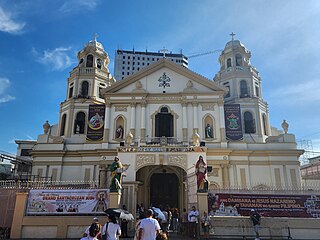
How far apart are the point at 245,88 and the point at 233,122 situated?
6.01 metres

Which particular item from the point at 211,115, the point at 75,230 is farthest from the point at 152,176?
the point at 75,230

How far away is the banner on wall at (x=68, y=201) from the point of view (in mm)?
14688

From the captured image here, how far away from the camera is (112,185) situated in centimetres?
1499

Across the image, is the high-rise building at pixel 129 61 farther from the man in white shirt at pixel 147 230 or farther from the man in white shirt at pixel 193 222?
the man in white shirt at pixel 147 230

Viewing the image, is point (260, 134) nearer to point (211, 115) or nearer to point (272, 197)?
point (211, 115)

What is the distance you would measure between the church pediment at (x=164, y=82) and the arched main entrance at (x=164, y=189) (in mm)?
8265

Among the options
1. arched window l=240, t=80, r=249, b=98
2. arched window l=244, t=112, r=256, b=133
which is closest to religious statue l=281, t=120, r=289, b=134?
arched window l=244, t=112, r=256, b=133

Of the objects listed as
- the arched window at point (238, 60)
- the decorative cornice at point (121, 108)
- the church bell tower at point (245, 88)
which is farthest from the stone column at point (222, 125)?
the decorative cornice at point (121, 108)

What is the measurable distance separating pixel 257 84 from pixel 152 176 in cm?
1660

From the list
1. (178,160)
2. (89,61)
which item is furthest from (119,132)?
(89,61)

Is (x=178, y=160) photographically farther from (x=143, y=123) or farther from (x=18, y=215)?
(x=18, y=215)

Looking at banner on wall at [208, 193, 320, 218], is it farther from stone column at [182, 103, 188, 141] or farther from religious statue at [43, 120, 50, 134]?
religious statue at [43, 120, 50, 134]

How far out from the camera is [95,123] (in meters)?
27.1

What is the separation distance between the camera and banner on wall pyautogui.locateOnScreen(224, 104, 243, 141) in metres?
26.2
